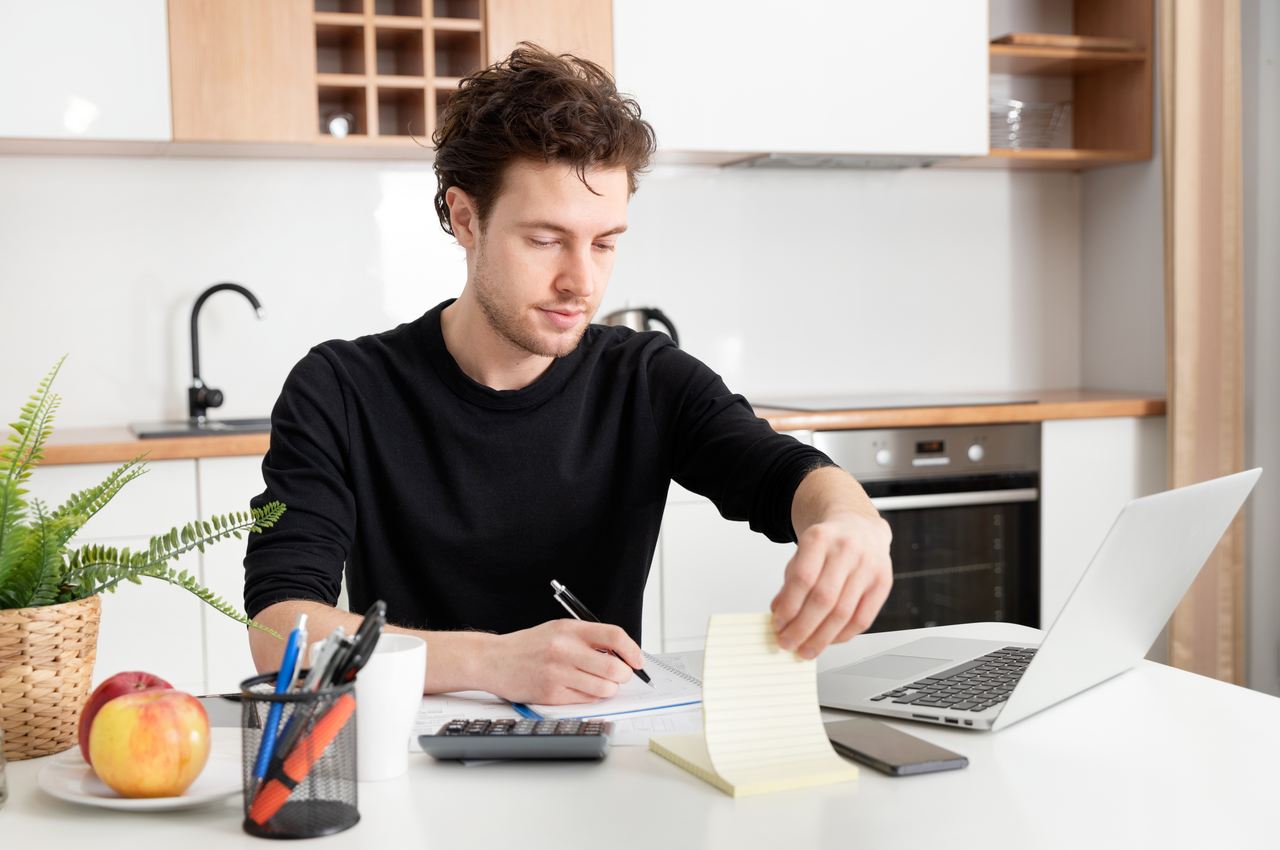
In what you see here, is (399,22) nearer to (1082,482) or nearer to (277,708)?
(1082,482)

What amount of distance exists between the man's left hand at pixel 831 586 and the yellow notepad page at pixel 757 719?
0.02 m

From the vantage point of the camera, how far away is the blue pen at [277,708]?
0.85 m

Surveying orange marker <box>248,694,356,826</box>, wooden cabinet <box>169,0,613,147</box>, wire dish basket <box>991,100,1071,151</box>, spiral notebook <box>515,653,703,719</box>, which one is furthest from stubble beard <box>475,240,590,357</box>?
wire dish basket <box>991,100,1071,151</box>

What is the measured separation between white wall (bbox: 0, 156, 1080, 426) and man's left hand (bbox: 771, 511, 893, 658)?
2.31 m

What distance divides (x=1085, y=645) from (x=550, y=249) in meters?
0.78

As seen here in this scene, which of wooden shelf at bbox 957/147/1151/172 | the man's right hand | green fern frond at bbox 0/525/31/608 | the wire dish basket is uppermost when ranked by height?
the wire dish basket

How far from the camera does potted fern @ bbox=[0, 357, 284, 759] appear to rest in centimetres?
100

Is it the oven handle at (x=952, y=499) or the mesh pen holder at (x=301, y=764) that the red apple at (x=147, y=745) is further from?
the oven handle at (x=952, y=499)

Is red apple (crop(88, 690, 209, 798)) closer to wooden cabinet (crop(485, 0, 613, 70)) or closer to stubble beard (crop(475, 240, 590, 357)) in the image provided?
stubble beard (crop(475, 240, 590, 357))

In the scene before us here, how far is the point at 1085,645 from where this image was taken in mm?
1111

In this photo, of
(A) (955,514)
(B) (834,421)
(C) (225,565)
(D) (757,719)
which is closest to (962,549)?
(A) (955,514)

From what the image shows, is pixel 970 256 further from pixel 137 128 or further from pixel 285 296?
pixel 137 128

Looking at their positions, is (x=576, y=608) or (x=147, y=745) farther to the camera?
(x=576, y=608)

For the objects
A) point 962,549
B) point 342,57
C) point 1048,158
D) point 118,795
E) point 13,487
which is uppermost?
point 342,57
